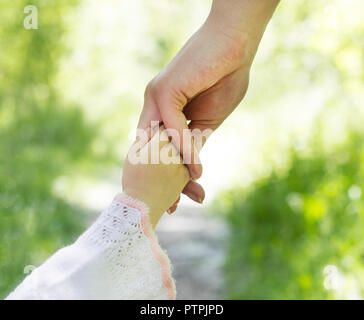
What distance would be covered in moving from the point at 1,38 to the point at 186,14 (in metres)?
5.92

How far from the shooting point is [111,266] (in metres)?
1.11

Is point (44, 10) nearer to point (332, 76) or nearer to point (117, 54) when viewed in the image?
point (117, 54)

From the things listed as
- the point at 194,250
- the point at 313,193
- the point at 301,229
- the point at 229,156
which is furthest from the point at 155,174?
the point at 229,156

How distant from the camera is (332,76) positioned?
526 centimetres

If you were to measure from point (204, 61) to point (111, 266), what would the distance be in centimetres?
51

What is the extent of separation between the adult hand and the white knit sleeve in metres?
0.22

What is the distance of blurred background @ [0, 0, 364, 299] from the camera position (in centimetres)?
352

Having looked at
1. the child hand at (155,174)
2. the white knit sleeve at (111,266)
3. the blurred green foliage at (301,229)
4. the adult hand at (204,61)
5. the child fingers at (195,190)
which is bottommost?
the white knit sleeve at (111,266)

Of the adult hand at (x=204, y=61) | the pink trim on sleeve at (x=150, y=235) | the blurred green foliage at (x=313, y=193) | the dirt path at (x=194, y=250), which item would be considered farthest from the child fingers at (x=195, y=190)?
the dirt path at (x=194, y=250)

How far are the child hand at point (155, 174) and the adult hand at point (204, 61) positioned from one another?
0.03 metres

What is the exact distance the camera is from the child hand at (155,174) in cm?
119

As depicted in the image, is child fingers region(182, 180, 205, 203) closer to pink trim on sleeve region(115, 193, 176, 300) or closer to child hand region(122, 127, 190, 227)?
child hand region(122, 127, 190, 227)

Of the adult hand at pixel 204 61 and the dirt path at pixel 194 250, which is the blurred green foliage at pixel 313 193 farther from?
the adult hand at pixel 204 61

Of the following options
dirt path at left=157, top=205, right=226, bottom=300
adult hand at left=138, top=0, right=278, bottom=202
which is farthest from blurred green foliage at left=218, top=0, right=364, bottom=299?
adult hand at left=138, top=0, right=278, bottom=202
